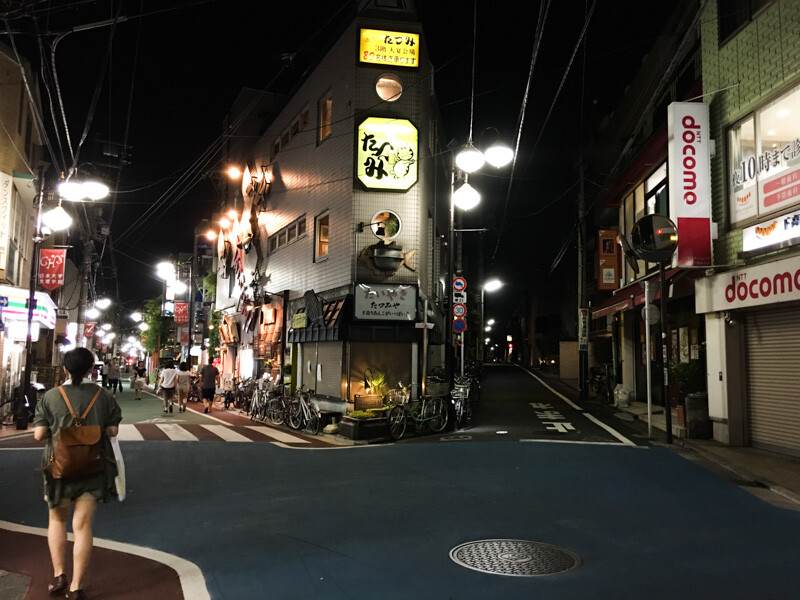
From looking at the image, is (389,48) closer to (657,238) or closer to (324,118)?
(324,118)

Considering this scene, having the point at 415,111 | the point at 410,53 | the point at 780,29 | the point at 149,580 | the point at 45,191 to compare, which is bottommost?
the point at 149,580

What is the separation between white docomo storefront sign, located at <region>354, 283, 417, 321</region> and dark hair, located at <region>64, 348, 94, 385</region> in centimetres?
1210

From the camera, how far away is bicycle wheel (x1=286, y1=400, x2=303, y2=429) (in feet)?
54.4

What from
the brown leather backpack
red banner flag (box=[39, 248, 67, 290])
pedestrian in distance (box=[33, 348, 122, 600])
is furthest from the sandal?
red banner flag (box=[39, 248, 67, 290])

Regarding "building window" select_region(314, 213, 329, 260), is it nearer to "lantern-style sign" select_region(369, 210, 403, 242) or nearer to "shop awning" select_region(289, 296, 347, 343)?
"shop awning" select_region(289, 296, 347, 343)

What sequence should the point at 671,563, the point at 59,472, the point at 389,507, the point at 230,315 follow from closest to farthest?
the point at 59,472, the point at 671,563, the point at 389,507, the point at 230,315

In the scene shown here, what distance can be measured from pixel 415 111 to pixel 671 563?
1529 centimetres

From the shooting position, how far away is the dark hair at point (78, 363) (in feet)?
16.0

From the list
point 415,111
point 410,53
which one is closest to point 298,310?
point 415,111

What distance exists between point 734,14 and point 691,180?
3.53 meters

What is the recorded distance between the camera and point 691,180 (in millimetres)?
12758

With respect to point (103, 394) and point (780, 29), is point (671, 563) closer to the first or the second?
point (103, 394)

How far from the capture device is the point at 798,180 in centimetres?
1041

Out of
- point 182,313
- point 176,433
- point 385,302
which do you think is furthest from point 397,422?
point 182,313
